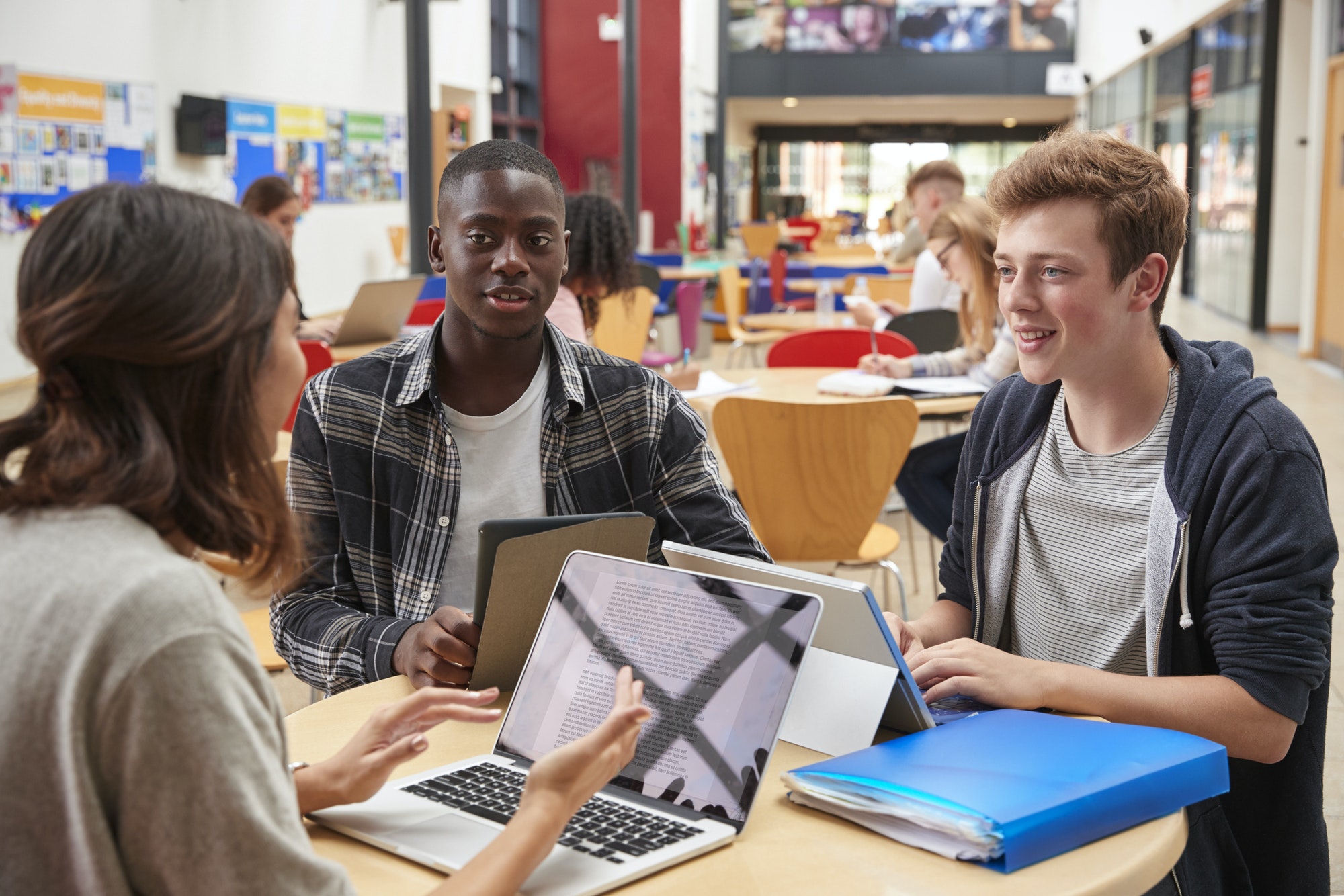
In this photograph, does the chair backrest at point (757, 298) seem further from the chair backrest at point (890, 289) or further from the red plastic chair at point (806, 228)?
the red plastic chair at point (806, 228)

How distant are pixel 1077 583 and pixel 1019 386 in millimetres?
292

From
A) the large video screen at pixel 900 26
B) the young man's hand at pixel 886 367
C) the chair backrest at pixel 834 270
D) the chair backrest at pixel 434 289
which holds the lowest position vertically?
the young man's hand at pixel 886 367

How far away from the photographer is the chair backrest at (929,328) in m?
5.12

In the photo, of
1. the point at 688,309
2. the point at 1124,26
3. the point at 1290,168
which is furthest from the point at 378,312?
the point at 1124,26

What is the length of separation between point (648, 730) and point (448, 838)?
0.20m

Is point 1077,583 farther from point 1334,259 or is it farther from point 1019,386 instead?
point 1334,259

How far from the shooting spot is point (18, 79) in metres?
5.18

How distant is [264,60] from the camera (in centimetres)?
755

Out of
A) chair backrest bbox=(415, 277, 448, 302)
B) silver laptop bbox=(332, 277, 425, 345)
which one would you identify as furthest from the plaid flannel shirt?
chair backrest bbox=(415, 277, 448, 302)

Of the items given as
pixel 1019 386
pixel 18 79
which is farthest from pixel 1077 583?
pixel 18 79

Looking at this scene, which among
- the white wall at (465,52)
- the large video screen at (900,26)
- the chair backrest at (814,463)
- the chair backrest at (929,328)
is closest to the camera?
the chair backrest at (814,463)

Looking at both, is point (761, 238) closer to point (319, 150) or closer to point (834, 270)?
point (834, 270)

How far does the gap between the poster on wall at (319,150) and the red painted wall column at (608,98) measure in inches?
209

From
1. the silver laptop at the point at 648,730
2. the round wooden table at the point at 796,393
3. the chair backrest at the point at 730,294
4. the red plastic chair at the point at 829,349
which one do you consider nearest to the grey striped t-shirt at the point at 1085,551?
the silver laptop at the point at 648,730
